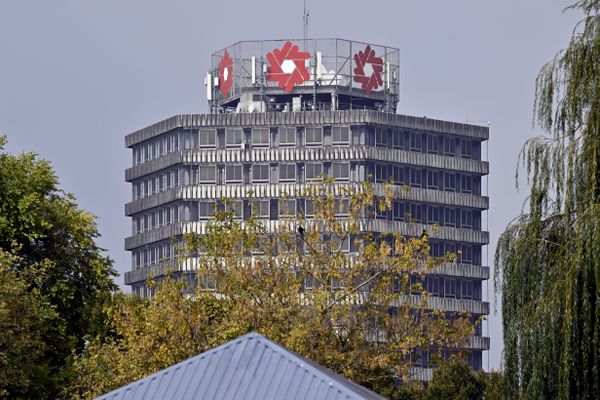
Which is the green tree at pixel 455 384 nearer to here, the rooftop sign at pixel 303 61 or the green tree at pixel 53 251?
the green tree at pixel 53 251

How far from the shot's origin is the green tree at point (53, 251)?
7962cm

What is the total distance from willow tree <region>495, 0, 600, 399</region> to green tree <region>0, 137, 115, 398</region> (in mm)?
39045

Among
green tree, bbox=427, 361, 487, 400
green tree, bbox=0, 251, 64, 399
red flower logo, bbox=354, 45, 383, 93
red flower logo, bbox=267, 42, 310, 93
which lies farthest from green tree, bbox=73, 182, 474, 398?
red flower logo, bbox=354, 45, 383, 93

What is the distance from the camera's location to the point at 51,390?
7619 cm

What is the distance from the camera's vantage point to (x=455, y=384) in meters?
128

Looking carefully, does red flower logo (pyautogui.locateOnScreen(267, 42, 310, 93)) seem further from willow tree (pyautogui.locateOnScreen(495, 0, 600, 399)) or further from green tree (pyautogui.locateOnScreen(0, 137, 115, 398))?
willow tree (pyautogui.locateOnScreen(495, 0, 600, 399))

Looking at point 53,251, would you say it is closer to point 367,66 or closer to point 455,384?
point 455,384

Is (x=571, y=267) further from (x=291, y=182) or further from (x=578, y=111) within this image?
(x=291, y=182)

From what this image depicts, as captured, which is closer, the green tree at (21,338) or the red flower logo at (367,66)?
the green tree at (21,338)

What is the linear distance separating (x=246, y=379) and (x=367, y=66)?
172 metres

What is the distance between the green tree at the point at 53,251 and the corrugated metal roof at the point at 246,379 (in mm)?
49475

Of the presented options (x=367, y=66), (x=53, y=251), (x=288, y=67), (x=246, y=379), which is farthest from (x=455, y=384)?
(x=246, y=379)

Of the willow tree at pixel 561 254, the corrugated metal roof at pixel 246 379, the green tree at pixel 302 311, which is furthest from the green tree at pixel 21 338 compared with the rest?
the corrugated metal roof at pixel 246 379

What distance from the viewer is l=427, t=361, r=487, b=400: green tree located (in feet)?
412
